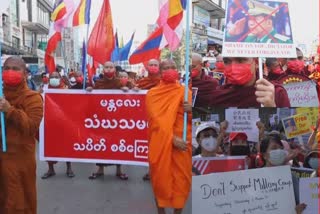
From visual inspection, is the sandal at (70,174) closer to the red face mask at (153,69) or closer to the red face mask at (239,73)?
the red face mask at (153,69)

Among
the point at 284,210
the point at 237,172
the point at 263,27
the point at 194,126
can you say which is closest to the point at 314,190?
the point at 284,210

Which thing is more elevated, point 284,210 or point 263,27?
point 263,27

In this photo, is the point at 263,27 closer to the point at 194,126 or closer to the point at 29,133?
the point at 194,126

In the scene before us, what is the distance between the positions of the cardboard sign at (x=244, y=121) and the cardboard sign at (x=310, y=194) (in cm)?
39

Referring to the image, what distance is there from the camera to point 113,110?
21.9ft

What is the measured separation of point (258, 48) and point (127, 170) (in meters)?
5.13

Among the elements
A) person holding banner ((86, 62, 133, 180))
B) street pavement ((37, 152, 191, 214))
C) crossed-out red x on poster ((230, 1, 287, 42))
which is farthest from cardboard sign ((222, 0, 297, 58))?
person holding banner ((86, 62, 133, 180))

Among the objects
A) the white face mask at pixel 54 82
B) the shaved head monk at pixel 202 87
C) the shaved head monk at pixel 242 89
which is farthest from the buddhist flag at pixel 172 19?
the white face mask at pixel 54 82

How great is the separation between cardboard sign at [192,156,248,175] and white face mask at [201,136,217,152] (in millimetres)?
63

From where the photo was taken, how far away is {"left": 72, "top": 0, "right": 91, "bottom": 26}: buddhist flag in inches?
311

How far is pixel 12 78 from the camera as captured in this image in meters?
3.92

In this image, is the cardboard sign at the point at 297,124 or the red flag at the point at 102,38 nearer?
the cardboard sign at the point at 297,124

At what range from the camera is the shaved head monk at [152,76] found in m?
7.05

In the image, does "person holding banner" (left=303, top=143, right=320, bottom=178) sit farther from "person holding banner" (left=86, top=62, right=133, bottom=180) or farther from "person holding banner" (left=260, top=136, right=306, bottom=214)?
"person holding banner" (left=86, top=62, right=133, bottom=180)
